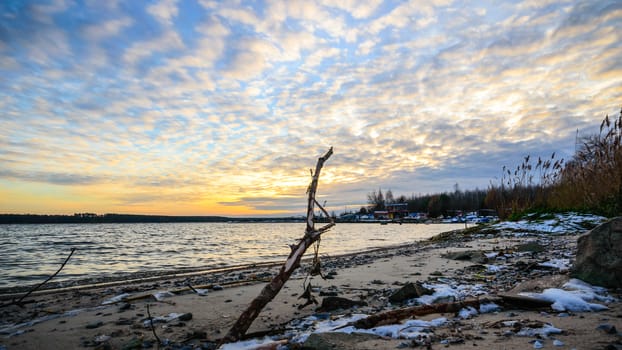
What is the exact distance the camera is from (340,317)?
14.6ft

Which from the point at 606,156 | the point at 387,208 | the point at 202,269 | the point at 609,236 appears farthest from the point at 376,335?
the point at 387,208

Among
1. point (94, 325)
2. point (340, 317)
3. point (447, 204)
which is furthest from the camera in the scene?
point (447, 204)

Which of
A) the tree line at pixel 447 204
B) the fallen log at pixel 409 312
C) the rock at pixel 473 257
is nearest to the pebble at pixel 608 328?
the fallen log at pixel 409 312

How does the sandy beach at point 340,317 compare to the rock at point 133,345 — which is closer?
the sandy beach at point 340,317

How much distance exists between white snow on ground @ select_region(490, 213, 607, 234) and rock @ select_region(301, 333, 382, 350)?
17.0m

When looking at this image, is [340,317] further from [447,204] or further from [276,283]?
[447,204]

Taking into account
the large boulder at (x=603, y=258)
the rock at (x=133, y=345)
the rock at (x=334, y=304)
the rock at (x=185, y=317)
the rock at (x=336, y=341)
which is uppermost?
the large boulder at (x=603, y=258)

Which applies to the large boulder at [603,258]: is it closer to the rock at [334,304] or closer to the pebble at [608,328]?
the pebble at [608,328]

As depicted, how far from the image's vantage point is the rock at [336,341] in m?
3.01

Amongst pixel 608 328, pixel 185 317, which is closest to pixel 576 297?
pixel 608 328

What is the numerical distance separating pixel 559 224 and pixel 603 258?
15.6m

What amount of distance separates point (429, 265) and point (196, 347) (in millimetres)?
7920

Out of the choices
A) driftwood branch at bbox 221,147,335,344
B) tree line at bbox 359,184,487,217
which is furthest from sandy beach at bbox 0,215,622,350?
tree line at bbox 359,184,487,217

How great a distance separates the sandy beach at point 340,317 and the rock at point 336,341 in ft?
0.04
